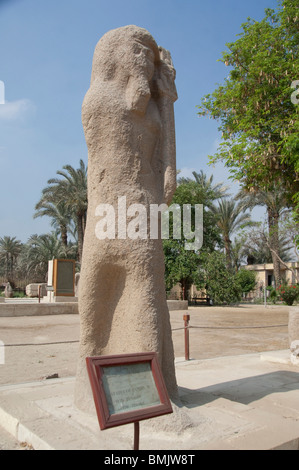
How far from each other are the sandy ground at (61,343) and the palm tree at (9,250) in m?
23.0

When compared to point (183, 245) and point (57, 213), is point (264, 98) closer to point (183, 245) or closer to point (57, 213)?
point (183, 245)

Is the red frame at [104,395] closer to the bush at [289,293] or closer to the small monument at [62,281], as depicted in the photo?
the small monument at [62,281]

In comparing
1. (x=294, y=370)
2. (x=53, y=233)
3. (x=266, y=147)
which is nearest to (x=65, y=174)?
(x=53, y=233)

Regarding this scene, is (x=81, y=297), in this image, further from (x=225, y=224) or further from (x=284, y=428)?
(x=225, y=224)

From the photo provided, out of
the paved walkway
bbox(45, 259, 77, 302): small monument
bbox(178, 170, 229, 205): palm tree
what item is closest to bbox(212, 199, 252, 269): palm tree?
bbox(178, 170, 229, 205): palm tree

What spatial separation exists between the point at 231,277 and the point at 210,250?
2.43 meters

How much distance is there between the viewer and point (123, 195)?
356 cm

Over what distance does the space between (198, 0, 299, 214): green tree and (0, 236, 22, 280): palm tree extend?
26801 millimetres

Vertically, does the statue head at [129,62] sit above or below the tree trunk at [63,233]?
below

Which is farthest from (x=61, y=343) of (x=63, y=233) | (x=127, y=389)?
(x=63, y=233)

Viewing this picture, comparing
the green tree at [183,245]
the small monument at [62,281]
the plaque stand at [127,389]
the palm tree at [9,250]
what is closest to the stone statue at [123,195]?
the plaque stand at [127,389]

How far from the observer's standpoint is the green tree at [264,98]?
1151 centimetres

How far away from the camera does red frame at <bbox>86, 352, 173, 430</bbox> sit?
7.20 feet
